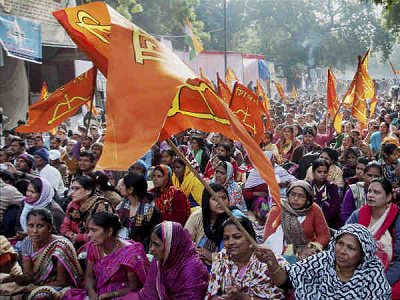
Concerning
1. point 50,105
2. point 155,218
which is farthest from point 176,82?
point 50,105

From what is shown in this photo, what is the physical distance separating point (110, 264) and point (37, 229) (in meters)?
0.64

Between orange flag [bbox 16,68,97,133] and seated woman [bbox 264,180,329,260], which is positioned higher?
orange flag [bbox 16,68,97,133]

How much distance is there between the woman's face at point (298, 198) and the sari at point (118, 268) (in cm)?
139

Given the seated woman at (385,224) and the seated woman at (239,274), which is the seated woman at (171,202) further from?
the seated woman at (239,274)

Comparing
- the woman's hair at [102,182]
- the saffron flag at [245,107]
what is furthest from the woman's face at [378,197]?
the saffron flag at [245,107]

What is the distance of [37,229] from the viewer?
354 cm

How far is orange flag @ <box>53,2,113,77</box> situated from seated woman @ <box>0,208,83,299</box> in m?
1.29

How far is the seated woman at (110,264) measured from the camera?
11.0 ft

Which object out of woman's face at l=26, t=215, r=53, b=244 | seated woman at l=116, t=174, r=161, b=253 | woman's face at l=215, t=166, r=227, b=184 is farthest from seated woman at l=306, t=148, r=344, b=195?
woman's face at l=26, t=215, r=53, b=244

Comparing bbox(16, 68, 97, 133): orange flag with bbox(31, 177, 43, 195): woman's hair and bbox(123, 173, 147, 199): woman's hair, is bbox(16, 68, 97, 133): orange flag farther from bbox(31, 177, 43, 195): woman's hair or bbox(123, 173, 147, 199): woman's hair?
bbox(123, 173, 147, 199): woman's hair

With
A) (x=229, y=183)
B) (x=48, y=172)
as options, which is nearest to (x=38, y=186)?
(x=48, y=172)

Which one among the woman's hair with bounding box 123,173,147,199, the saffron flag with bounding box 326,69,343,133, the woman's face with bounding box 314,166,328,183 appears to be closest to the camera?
the woman's hair with bounding box 123,173,147,199

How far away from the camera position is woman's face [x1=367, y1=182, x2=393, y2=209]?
12.6 feet

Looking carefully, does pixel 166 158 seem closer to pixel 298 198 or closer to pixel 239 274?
pixel 298 198
